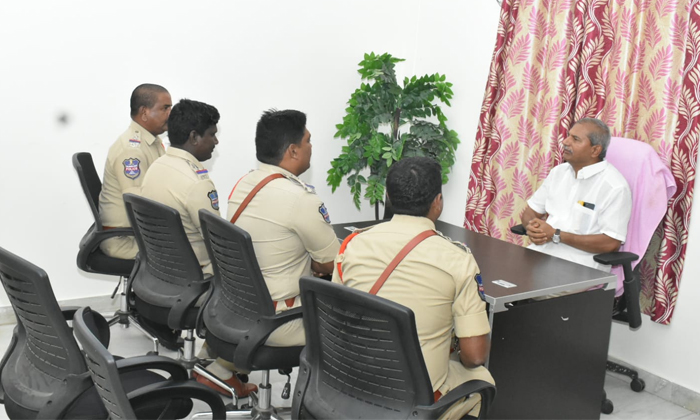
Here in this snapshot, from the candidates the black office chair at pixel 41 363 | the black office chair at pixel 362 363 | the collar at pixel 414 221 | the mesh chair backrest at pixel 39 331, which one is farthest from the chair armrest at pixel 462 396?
the mesh chair backrest at pixel 39 331

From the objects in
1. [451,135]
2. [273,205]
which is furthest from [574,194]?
[273,205]

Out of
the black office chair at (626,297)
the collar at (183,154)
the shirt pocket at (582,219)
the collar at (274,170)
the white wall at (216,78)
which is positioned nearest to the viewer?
the collar at (274,170)

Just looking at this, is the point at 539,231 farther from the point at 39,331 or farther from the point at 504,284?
the point at 39,331

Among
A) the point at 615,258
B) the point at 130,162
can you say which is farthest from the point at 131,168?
the point at 615,258

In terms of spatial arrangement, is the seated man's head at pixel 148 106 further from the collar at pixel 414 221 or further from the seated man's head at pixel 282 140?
the collar at pixel 414 221

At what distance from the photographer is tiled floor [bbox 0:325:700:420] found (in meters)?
3.39

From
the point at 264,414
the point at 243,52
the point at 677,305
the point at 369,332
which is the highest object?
the point at 243,52

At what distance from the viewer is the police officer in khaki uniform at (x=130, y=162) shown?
11.6 ft

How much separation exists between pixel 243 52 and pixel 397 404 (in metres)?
3.30

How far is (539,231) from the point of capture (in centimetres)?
353

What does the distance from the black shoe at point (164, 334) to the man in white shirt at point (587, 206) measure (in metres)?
1.90

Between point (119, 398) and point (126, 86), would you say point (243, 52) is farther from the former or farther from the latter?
point (119, 398)

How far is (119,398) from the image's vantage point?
161cm

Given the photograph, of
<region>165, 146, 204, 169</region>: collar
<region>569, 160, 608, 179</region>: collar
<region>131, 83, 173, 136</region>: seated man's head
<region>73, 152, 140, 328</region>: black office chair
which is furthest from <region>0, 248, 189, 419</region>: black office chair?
<region>569, 160, 608, 179</region>: collar
